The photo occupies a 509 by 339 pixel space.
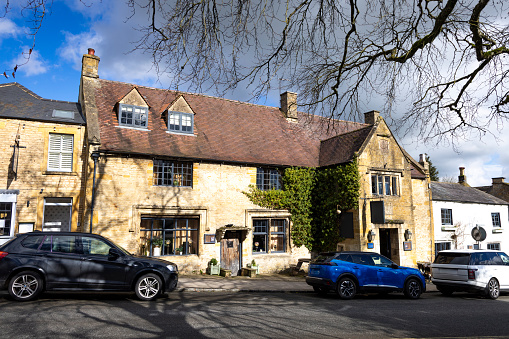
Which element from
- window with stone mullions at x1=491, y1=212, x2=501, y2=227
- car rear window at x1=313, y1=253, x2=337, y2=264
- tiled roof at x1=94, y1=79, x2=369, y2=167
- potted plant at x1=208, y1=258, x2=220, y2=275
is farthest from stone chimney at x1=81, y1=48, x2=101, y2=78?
window with stone mullions at x1=491, y1=212, x2=501, y2=227

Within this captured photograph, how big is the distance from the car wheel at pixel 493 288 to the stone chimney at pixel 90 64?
20.4m

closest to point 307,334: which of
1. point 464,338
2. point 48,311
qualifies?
point 464,338

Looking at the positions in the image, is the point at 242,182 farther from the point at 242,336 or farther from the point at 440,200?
the point at 440,200

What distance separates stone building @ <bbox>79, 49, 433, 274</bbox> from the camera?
15.9m

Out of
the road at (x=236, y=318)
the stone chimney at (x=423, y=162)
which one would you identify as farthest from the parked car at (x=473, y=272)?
the stone chimney at (x=423, y=162)

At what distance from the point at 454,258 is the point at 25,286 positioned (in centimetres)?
1433

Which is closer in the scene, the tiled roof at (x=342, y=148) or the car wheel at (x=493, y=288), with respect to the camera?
the car wheel at (x=493, y=288)

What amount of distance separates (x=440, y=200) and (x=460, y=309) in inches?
647

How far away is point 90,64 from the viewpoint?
19062 mm

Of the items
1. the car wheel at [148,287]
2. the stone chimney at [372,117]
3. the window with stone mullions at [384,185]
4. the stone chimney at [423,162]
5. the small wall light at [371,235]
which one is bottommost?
the car wheel at [148,287]

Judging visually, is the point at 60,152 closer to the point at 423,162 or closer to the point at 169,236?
the point at 169,236

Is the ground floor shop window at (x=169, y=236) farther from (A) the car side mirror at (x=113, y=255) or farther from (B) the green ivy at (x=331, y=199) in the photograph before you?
(B) the green ivy at (x=331, y=199)

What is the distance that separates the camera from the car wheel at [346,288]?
11.9 metres

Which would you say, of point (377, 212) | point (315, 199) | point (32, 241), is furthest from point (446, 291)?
point (32, 241)
